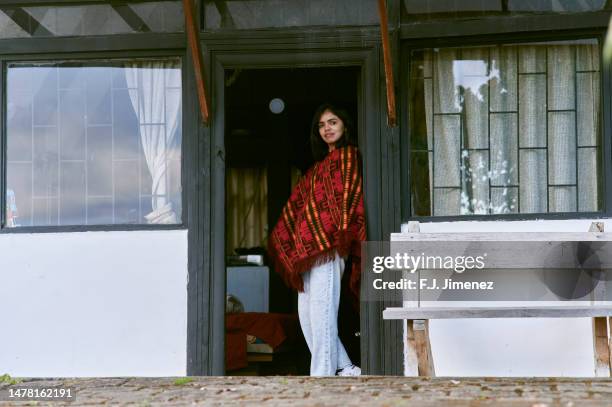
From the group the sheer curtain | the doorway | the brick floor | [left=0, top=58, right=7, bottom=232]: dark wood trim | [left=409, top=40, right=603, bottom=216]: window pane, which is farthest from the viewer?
the sheer curtain

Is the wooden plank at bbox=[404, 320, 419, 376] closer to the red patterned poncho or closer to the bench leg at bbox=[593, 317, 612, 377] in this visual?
the red patterned poncho

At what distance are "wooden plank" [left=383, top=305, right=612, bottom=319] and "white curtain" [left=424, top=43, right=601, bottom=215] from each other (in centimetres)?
92

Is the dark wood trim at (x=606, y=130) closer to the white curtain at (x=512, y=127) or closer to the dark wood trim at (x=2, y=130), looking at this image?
the white curtain at (x=512, y=127)

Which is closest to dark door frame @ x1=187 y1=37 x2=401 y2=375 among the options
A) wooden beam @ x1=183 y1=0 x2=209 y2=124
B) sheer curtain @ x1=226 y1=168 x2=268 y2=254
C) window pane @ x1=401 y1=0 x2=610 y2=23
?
wooden beam @ x1=183 y1=0 x2=209 y2=124

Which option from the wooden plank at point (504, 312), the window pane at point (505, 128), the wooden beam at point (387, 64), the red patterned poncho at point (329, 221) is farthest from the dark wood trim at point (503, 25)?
the wooden plank at point (504, 312)

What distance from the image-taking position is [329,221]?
6961mm

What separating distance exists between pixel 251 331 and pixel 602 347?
Answer: 307cm

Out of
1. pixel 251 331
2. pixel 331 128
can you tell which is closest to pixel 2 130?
pixel 331 128

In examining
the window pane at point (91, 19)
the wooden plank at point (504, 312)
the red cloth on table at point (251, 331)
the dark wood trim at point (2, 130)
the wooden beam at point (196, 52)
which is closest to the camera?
the wooden plank at point (504, 312)

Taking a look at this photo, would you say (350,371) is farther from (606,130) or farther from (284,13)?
(284,13)

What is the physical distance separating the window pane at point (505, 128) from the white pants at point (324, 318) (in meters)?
0.70

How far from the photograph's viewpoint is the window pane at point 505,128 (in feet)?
21.9

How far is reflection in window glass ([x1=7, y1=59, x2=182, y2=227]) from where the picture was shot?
A: 22.8 feet

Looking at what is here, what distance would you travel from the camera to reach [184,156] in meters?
6.87
